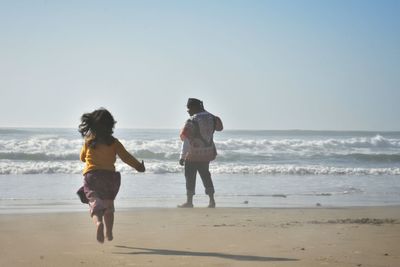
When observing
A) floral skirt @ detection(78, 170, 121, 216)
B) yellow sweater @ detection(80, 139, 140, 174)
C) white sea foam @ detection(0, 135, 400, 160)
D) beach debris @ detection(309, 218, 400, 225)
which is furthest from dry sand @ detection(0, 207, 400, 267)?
white sea foam @ detection(0, 135, 400, 160)

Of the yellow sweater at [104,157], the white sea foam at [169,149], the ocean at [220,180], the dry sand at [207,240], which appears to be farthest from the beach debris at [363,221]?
the white sea foam at [169,149]

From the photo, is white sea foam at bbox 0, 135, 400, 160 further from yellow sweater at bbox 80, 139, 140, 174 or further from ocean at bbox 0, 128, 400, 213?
yellow sweater at bbox 80, 139, 140, 174

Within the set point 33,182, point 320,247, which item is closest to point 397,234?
point 320,247

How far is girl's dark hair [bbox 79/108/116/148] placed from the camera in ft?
19.2

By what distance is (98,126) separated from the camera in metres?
5.84

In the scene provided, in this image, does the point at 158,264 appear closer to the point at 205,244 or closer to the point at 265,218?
the point at 205,244

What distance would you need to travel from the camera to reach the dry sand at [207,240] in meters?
5.07

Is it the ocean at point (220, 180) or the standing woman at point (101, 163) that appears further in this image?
the ocean at point (220, 180)

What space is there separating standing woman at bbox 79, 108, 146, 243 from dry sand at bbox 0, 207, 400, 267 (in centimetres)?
34

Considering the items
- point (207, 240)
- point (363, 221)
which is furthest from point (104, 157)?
point (363, 221)

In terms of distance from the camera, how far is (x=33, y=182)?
15.2m

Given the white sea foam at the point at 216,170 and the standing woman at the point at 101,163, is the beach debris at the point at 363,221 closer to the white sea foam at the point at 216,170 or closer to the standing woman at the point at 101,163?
the standing woman at the point at 101,163

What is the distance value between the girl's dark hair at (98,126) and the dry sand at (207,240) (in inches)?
34.6

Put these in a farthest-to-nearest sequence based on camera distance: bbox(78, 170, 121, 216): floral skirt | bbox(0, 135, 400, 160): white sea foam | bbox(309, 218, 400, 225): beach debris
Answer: bbox(0, 135, 400, 160): white sea foam, bbox(309, 218, 400, 225): beach debris, bbox(78, 170, 121, 216): floral skirt
